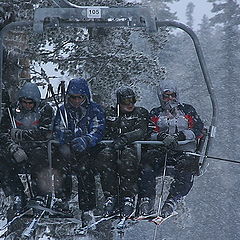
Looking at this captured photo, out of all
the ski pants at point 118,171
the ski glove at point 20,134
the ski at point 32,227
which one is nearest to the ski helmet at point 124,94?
the ski pants at point 118,171

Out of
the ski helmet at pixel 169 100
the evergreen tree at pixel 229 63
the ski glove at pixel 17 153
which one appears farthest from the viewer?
the evergreen tree at pixel 229 63

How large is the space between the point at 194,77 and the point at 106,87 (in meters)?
29.4

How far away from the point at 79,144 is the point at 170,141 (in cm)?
93

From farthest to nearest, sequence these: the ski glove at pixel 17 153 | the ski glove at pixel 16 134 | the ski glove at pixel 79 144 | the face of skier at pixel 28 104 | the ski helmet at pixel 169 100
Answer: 1. the ski helmet at pixel 169 100
2. the face of skier at pixel 28 104
3. the ski glove at pixel 16 134
4. the ski glove at pixel 17 153
5. the ski glove at pixel 79 144

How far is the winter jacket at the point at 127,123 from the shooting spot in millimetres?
6520

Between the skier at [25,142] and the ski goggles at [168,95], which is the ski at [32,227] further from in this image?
the ski goggles at [168,95]

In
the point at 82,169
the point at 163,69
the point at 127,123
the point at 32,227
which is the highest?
the point at 127,123

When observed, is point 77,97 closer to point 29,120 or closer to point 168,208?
point 29,120

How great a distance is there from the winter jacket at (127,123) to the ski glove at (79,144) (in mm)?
443

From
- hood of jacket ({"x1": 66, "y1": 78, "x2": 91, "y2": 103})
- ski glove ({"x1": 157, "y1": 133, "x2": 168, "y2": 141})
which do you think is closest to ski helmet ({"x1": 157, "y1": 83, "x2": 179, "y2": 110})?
ski glove ({"x1": 157, "y1": 133, "x2": 168, "y2": 141})

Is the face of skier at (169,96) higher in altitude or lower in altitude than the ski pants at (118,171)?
higher

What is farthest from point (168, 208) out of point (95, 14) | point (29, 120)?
point (95, 14)

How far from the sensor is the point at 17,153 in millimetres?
6379

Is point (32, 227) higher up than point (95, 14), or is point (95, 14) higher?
point (95, 14)
